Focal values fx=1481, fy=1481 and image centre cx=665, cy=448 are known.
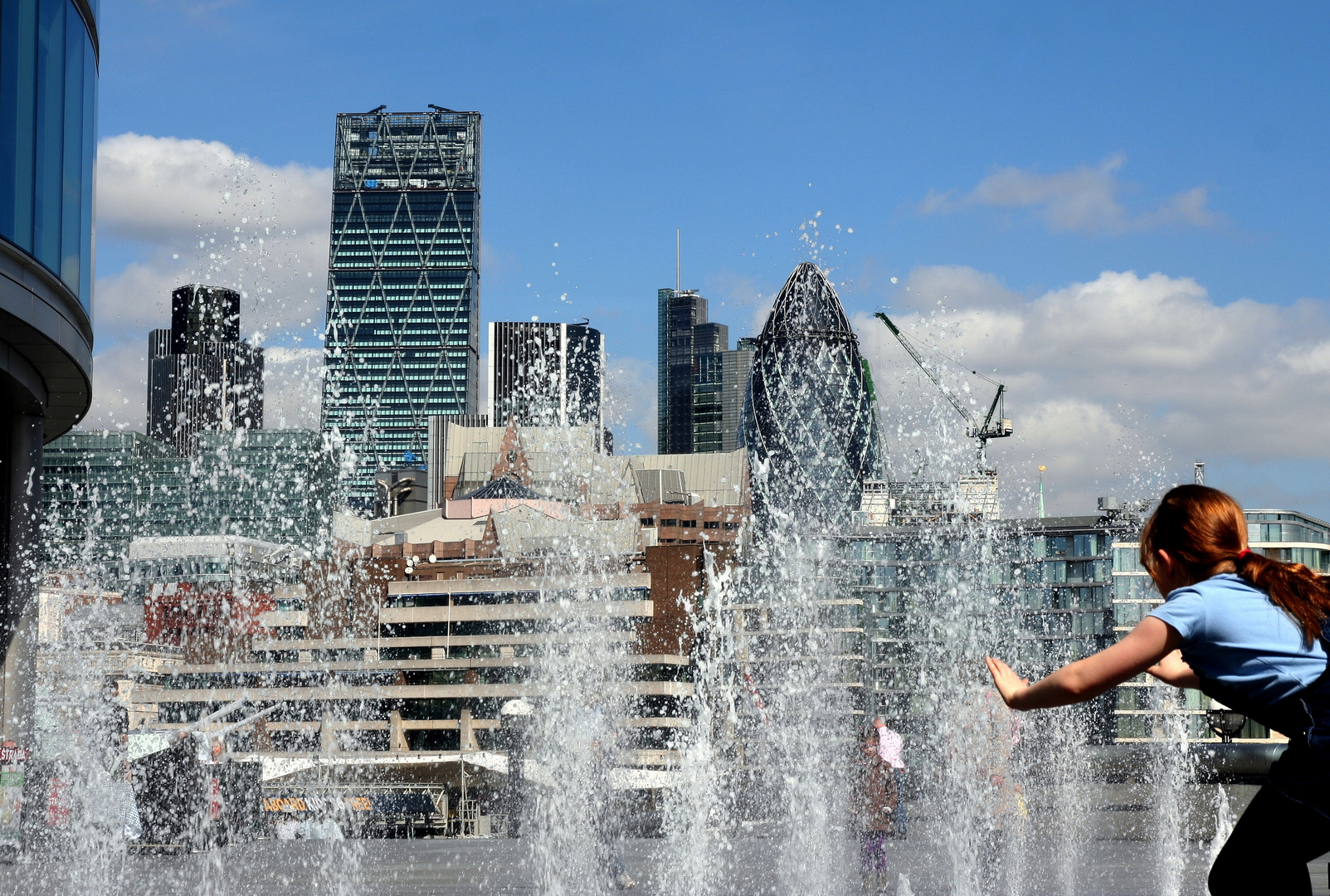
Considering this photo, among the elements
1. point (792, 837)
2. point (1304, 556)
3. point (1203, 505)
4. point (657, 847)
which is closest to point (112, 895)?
point (657, 847)

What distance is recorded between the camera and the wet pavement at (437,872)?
44.8 ft

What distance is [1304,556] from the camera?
92500mm

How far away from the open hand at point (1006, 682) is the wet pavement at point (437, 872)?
9.02m

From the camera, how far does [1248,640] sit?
3.36 meters

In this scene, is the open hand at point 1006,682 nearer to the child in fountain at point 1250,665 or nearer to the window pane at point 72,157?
the child in fountain at point 1250,665

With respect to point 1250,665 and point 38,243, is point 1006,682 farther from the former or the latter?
point 38,243

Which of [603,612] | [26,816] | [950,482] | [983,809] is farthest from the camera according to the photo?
[950,482]

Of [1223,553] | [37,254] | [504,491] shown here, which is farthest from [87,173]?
[504,491]

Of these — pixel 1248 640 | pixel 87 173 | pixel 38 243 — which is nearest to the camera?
pixel 1248 640

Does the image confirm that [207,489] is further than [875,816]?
Yes

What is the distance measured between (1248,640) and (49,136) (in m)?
19.2

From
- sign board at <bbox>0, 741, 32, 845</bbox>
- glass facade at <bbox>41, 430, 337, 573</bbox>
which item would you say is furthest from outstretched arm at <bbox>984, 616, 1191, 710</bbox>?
glass facade at <bbox>41, 430, 337, 573</bbox>

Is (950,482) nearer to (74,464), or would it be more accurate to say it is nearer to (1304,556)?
(1304,556)

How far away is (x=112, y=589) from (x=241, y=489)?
6095 cm
